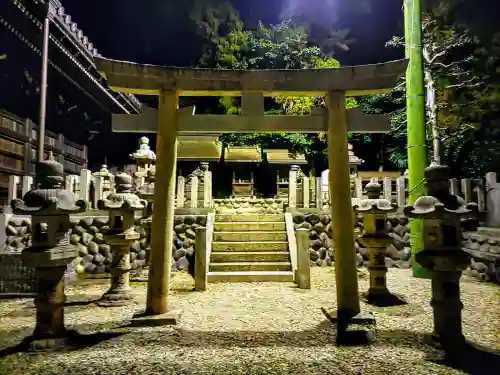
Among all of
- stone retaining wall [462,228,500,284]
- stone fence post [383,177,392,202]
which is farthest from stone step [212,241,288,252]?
stone retaining wall [462,228,500,284]

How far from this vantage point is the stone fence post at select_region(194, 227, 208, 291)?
24.5 ft

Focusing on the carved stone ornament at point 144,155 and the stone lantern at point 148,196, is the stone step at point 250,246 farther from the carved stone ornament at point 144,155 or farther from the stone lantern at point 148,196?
the carved stone ornament at point 144,155

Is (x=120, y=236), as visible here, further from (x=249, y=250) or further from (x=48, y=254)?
(x=249, y=250)

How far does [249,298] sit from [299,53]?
21.5 m

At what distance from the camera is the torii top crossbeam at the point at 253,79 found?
4.70 m

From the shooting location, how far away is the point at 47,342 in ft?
13.3

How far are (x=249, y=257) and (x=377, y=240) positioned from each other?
147 inches

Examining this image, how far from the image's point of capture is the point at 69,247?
430 centimetres

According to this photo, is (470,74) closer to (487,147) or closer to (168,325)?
(487,147)

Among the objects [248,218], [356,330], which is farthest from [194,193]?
[356,330]

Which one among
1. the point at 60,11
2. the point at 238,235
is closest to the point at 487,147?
the point at 238,235

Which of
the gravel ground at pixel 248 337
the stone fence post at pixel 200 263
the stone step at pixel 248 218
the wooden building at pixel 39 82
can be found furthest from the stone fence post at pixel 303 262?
the wooden building at pixel 39 82

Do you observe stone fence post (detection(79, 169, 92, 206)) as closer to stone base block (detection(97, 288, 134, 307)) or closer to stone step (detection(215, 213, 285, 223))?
stone step (detection(215, 213, 285, 223))

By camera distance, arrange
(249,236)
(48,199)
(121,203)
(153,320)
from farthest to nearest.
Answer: (249,236), (121,203), (153,320), (48,199)
